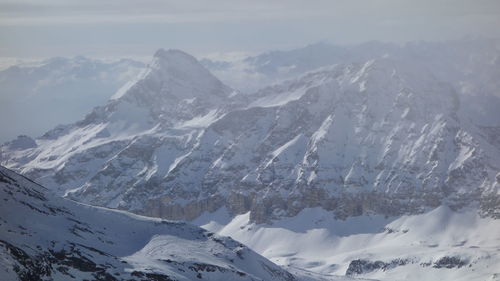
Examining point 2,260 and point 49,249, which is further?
point 49,249

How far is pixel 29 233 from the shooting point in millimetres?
199500

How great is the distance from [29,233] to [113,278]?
2145cm

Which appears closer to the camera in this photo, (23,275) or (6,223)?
(23,275)

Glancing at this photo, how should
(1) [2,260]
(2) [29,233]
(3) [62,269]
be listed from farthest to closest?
1. (2) [29,233]
2. (3) [62,269]
3. (1) [2,260]

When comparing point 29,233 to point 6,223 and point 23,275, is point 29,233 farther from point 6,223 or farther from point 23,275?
point 23,275

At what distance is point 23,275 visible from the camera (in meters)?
Answer: 166

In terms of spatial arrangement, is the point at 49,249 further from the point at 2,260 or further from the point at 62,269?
the point at 2,260

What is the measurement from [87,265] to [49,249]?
8.98 metres

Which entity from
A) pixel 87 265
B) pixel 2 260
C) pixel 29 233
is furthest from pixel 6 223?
pixel 2 260

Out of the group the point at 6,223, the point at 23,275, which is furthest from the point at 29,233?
the point at 23,275

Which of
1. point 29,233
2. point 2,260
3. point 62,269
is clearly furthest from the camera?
point 29,233

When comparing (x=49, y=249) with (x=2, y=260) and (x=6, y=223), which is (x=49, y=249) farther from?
(x=2, y=260)

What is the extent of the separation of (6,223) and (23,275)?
34.4 m

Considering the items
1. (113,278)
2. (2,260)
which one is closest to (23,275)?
(2,260)
